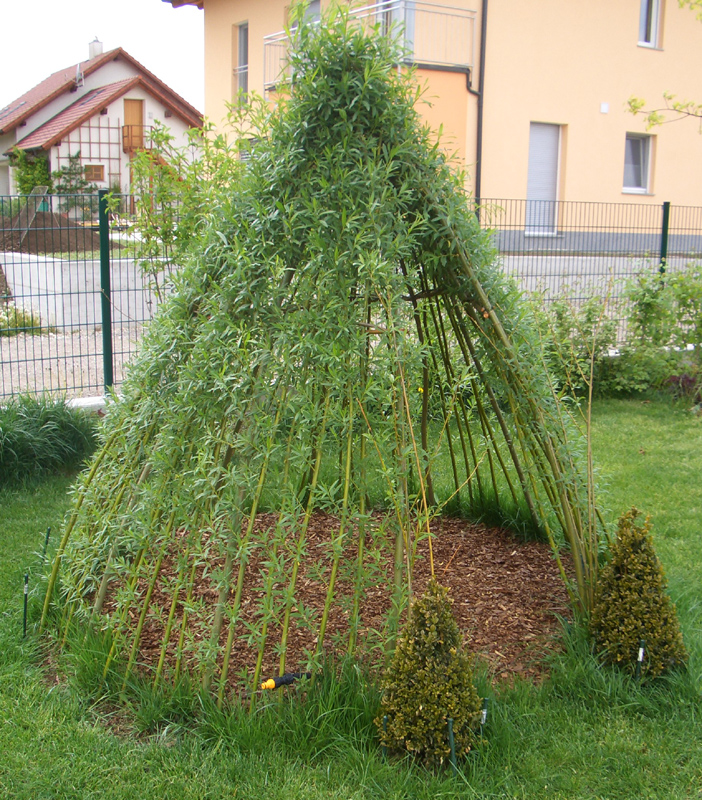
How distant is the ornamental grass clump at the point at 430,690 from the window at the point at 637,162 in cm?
1746

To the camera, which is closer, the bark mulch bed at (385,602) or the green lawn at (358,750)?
the green lawn at (358,750)

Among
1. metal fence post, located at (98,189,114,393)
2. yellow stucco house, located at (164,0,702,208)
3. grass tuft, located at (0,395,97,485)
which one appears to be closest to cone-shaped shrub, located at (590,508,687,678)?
grass tuft, located at (0,395,97,485)

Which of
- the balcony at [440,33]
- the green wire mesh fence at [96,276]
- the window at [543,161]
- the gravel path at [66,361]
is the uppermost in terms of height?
the balcony at [440,33]

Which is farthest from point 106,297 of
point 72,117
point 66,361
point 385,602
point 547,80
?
point 72,117

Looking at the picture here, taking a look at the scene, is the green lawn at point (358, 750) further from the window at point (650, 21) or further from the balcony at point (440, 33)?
the window at point (650, 21)

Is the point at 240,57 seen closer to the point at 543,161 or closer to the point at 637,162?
the point at 543,161

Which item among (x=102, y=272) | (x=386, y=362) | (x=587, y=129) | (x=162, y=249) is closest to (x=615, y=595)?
(x=386, y=362)

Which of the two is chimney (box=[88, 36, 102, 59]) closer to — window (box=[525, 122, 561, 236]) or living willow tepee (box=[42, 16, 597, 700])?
window (box=[525, 122, 561, 236])

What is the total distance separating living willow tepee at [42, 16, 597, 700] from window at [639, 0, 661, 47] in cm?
1681

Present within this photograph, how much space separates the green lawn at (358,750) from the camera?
9.50ft

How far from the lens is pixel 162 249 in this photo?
6.09m

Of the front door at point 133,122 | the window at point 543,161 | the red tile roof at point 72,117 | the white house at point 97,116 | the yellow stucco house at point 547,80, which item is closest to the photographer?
the yellow stucco house at point 547,80

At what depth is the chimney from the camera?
113 feet

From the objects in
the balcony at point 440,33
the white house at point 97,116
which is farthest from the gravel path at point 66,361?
the white house at point 97,116
